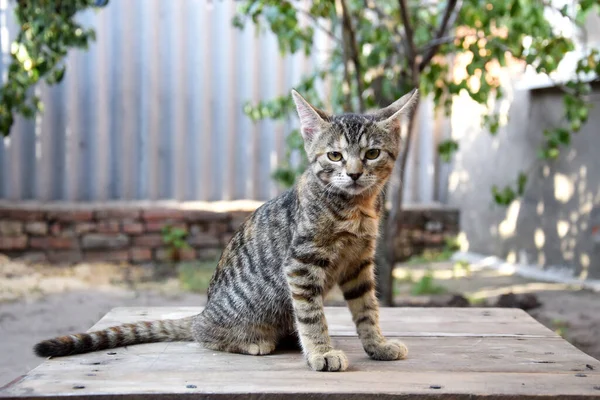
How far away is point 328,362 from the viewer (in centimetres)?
230

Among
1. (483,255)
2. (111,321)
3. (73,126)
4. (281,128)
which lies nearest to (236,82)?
(281,128)

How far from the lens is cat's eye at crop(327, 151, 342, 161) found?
2422 mm

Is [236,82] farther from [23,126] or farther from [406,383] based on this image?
[406,383]

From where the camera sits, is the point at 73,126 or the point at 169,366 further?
the point at 73,126

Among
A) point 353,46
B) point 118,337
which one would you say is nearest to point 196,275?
point 353,46

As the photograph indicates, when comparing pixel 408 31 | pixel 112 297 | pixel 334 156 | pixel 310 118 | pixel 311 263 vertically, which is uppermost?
pixel 408 31

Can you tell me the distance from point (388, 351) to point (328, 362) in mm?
284

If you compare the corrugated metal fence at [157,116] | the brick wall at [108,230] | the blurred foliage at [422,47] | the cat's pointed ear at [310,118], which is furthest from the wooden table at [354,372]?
the corrugated metal fence at [157,116]

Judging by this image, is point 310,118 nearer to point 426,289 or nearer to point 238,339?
point 238,339

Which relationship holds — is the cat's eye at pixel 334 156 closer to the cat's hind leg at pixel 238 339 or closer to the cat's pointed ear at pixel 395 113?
the cat's pointed ear at pixel 395 113

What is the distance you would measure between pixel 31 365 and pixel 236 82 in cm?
402

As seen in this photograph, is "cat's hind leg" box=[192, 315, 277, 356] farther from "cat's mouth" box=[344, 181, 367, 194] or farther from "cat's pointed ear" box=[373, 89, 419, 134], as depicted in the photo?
"cat's pointed ear" box=[373, 89, 419, 134]

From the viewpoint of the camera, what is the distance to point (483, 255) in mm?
6965

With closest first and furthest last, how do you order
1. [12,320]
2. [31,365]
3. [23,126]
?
[31,365]
[12,320]
[23,126]
